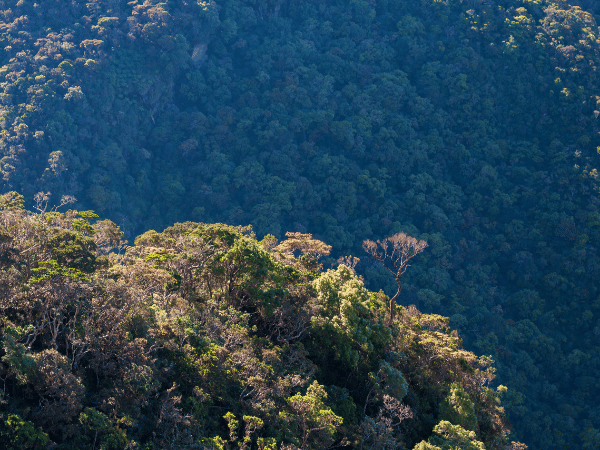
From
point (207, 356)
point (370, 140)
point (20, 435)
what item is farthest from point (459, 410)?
point (370, 140)

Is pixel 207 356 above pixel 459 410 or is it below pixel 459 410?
above

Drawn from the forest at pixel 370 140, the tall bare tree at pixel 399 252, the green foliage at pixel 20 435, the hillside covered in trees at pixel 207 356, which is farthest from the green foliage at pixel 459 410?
the forest at pixel 370 140

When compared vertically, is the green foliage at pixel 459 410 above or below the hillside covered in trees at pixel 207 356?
below

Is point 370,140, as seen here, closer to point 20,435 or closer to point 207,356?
point 207,356

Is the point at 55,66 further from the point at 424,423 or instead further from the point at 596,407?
the point at 596,407

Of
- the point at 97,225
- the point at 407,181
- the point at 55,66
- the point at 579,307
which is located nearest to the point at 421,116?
the point at 407,181

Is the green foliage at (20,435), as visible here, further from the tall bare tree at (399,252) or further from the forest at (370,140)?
the forest at (370,140)
